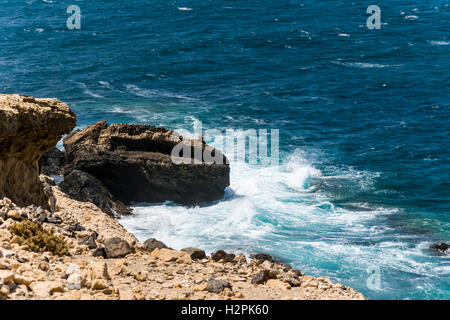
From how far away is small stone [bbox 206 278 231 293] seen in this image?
1568 centimetres

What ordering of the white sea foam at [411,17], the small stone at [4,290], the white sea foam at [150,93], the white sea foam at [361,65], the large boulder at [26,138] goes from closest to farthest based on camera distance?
1. the small stone at [4,290]
2. the large boulder at [26,138]
3. the white sea foam at [150,93]
4. the white sea foam at [361,65]
5. the white sea foam at [411,17]

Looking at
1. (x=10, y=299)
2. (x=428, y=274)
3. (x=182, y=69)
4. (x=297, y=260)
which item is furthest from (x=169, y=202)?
(x=182, y=69)

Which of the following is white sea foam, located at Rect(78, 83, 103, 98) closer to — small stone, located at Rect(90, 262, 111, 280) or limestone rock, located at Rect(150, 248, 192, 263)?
limestone rock, located at Rect(150, 248, 192, 263)

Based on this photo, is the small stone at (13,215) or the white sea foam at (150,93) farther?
the white sea foam at (150,93)

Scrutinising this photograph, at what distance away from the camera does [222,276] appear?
58.1ft

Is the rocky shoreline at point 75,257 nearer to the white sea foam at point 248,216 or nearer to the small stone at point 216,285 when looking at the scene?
the small stone at point 216,285

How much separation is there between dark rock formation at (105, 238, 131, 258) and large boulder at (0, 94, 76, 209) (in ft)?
13.2

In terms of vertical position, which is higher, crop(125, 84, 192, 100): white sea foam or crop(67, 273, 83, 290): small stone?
crop(67, 273, 83, 290): small stone

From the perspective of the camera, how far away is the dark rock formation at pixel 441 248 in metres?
30.3

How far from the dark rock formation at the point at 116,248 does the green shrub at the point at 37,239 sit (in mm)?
1365

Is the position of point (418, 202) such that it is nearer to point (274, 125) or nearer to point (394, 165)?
point (394, 165)

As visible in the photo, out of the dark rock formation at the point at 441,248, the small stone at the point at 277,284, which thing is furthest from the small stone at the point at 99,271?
the dark rock formation at the point at 441,248

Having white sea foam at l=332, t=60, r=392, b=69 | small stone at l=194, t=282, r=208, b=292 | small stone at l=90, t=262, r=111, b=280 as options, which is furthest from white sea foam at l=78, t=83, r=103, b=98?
small stone at l=194, t=282, r=208, b=292

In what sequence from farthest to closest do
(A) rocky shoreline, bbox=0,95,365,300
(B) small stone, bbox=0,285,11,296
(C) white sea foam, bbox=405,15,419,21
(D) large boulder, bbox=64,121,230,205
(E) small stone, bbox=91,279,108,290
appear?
(C) white sea foam, bbox=405,15,419,21
(D) large boulder, bbox=64,121,230,205
(A) rocky shoreline, bbox=0,95,365,300
(E) small stone, bbox=91,279,108,290
(B) small stone, bbox=0,285,11,296
